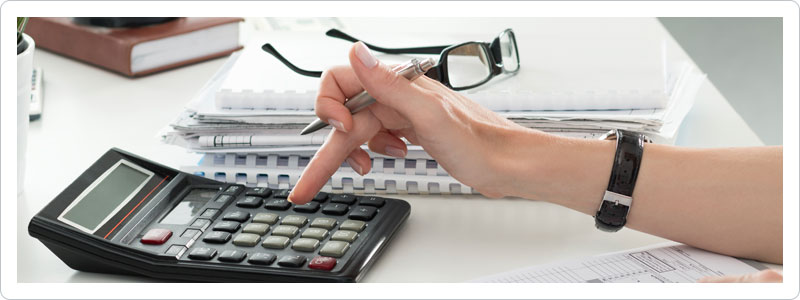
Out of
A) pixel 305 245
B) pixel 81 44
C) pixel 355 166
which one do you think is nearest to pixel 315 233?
pixel 305 245

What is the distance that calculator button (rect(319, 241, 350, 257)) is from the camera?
2.11 ft

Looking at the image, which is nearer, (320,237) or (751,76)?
(320,237)

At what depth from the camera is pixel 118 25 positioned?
46.5 inches

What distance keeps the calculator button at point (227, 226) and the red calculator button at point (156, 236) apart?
4 centimetres

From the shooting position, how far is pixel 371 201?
740 millimetres

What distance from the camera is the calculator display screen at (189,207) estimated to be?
28.0 inches

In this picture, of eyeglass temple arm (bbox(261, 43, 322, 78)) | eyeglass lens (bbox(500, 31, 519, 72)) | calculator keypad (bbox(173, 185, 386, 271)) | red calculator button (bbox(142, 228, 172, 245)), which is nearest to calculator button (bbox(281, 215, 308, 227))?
calculator keypad (bbox(173, 185, 386, 271))

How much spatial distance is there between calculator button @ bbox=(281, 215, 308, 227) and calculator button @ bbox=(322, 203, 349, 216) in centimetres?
2

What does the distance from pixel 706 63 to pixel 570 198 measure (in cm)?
193

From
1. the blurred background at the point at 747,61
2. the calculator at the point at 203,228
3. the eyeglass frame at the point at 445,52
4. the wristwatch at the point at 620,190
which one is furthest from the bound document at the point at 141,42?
the blurred background at the point at 747,61

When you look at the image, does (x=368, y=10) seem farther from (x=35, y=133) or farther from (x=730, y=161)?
(x=730, y=161)

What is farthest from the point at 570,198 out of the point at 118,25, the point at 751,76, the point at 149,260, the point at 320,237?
the point at 751,76

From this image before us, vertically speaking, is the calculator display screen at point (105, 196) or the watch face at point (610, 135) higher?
the watch face at point (610, 135)

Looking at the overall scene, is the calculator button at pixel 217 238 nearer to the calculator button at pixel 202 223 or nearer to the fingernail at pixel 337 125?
the calculator button at pixel 202 223
